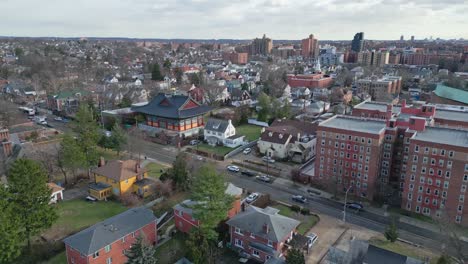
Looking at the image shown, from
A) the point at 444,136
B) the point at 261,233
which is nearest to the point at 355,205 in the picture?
the point at 444,136

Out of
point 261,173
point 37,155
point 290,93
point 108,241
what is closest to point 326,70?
point 290,93

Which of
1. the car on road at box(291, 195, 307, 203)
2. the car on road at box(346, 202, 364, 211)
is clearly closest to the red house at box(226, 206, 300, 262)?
the car on road at box(291, 195, 307, 203)

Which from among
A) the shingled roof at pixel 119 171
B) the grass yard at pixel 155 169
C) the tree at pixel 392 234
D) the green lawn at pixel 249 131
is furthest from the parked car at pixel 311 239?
the green lawn at pixel 249 131

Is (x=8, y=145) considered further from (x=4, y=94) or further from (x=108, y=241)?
(x=4, y=94)

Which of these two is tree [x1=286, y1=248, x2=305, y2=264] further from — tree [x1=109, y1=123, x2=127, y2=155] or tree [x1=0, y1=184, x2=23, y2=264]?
tree [x1=109, y1=123, x2=127, y2=155]

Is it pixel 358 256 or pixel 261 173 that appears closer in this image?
pixel 358 256

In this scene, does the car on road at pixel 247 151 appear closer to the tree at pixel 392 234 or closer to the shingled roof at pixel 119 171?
the shingled roof at pixel 119 171
